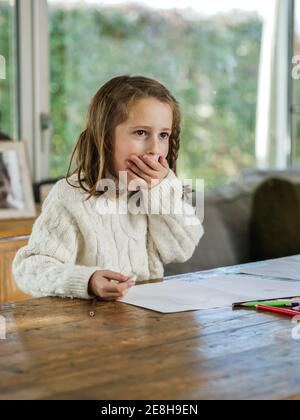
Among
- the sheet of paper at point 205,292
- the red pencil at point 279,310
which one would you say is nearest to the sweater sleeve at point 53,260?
the sheet of paper at point 205,292

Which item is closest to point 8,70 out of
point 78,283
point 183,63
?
point 183,63

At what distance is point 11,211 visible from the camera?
10.3 feet

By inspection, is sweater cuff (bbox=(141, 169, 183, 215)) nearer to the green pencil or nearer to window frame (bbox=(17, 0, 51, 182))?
the green pencil

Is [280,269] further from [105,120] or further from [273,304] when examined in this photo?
[105,120]

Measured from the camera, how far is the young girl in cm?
173

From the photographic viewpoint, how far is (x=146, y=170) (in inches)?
69.4

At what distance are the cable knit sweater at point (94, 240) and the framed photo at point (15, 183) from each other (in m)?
1.30

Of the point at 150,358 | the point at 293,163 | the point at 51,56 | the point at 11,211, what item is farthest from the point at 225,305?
the point at 293,163

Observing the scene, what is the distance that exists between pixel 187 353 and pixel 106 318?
26 centimetres

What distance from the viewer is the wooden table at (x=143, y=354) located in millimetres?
1002

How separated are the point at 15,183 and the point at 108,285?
1782 millimetres

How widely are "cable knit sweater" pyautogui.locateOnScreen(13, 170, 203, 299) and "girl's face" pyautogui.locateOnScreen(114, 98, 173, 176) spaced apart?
0.09 m

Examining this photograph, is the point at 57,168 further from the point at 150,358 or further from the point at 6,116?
the point at 150,358

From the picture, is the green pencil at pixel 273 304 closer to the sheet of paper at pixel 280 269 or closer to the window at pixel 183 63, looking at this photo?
the sheet of paper at pixel 280 269
